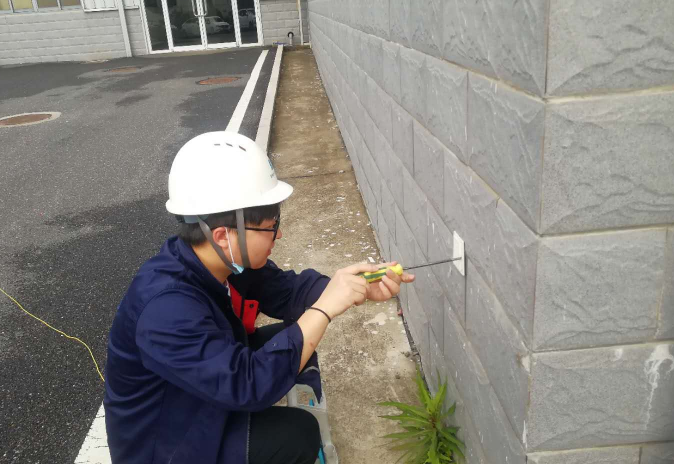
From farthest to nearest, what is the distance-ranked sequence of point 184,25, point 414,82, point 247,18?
1. point 184,25
2. point 247,18
3. point 414,82

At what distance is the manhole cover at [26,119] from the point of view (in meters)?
10.2

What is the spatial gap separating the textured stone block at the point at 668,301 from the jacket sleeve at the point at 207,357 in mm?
1056

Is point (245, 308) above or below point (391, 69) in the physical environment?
below

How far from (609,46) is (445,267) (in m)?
1.21

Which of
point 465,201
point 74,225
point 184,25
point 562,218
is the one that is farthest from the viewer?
point 184,25

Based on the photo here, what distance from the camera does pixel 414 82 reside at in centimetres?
242

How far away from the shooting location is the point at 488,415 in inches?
71.1

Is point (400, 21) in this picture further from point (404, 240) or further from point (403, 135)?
point (404, 240)

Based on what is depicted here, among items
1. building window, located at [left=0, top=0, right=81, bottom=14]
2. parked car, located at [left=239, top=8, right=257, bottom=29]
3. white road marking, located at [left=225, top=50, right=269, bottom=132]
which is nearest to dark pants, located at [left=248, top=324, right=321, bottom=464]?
white road marking, located at [left=225, top=50, right=269, bottom=132]

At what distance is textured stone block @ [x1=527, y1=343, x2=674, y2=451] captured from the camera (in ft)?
4.35

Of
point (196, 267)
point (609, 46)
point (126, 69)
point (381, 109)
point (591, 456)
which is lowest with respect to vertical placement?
point (126, 69)

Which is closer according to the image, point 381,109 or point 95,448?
point 95,448

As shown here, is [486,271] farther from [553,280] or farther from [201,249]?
[201,249]

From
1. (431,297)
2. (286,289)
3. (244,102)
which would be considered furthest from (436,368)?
(244,102)
